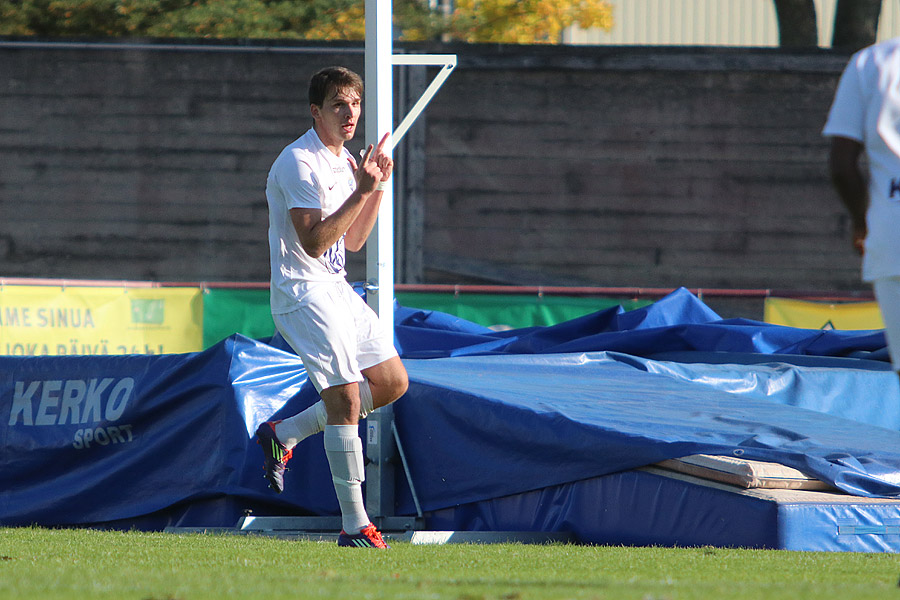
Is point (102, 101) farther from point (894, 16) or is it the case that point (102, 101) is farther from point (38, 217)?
point (894, 16)

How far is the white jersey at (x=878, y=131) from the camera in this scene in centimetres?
349

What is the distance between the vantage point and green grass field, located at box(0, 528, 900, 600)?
3465mm

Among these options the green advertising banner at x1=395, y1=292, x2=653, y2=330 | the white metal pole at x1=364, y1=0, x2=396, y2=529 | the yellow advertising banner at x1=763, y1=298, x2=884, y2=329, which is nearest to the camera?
the white metal pole at x1=364, y1=0, x2=396, y2=529

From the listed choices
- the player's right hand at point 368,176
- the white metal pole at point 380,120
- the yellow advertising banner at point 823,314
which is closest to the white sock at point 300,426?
the white metal pole at point 380,120

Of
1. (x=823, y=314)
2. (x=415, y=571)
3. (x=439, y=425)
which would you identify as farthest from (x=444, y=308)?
(x=415, y=571)

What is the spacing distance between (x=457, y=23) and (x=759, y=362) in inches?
664

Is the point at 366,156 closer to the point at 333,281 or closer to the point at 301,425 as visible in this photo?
the point at 333,281

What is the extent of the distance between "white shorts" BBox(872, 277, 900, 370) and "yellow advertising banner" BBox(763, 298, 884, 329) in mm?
7936

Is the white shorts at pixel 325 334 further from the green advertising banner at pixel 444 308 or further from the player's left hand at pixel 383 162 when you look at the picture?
the green advertising banner at pixel 444 308

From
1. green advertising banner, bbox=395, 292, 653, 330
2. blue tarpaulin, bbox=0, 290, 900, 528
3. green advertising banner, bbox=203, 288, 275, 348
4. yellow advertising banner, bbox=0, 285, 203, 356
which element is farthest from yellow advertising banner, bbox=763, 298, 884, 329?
yellow advertising banner, bbox=0, 285, 203, 356

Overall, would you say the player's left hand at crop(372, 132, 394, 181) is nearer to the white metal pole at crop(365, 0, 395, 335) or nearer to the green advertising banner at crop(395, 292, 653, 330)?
the white metal pole at crop(365, 0, 395, 335)

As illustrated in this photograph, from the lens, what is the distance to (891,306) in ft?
11.5

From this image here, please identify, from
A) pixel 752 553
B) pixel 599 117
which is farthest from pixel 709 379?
pixel 599 117

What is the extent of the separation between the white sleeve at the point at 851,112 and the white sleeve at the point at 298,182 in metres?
2.23
